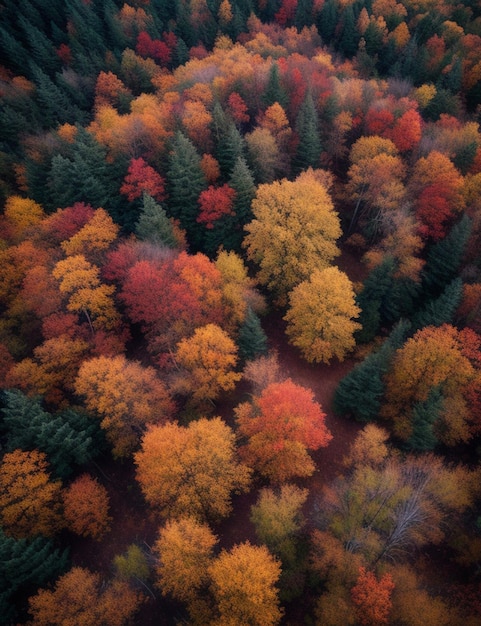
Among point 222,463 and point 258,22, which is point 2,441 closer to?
point 222,463

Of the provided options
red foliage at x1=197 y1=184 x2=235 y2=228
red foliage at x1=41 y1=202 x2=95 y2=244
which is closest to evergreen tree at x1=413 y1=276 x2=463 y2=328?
red foliage at x1=197 y1=184 x2=235 y2=228

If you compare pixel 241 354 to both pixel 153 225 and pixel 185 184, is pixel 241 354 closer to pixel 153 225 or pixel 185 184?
pixel 153 225

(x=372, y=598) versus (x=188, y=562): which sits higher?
(x=372, y=598)

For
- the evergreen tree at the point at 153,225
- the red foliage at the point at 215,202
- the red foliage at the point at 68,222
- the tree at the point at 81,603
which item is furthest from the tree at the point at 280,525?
the red foliage at the point at 68,222

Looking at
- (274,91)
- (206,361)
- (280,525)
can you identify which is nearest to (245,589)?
(280,525)

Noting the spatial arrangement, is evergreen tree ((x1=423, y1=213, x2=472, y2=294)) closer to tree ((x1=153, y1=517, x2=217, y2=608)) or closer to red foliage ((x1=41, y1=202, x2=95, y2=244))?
tree ((x1=153, y1=517, x2=217, y2=608))
